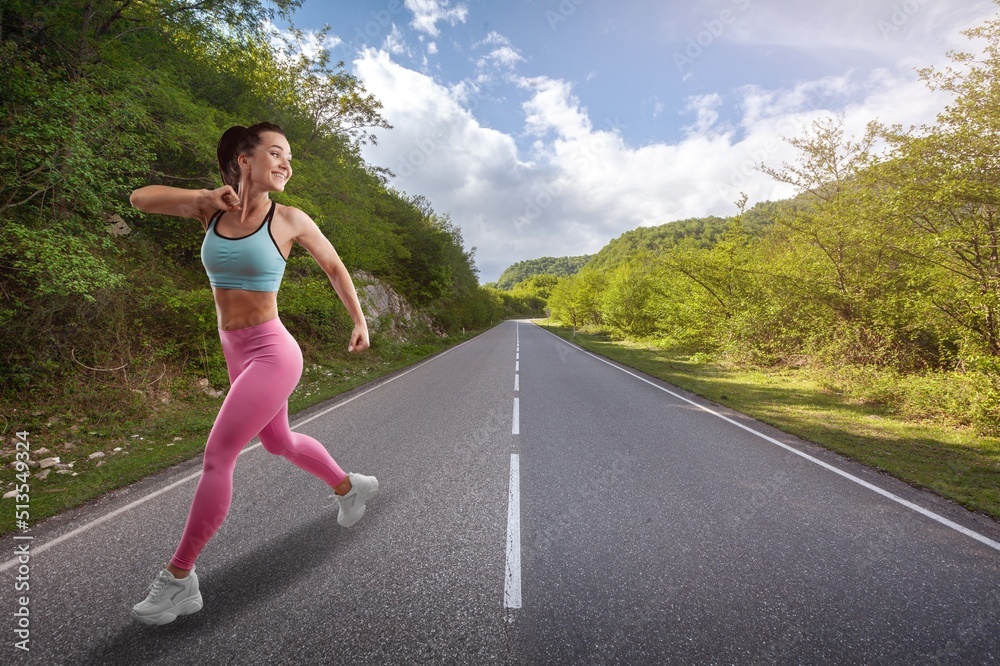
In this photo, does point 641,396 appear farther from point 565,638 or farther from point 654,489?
point 565,638

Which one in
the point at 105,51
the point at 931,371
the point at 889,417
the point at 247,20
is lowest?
the point at 889,417

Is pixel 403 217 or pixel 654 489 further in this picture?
pixel 403 217

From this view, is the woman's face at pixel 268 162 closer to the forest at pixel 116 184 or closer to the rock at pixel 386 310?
the forest at pixel 116 184

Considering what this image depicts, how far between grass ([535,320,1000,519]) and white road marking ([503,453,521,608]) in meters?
4.30

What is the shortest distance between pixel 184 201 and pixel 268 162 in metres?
0.40

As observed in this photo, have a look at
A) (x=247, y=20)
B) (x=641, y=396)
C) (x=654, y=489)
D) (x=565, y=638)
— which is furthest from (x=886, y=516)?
(x=247, y=20)

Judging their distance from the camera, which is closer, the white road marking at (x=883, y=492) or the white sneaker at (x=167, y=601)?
the white sneaker at (x=167, y=601)

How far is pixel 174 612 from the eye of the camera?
1713mm

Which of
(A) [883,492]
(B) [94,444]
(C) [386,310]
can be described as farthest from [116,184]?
(C) [386,310]

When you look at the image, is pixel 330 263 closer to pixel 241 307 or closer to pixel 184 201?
pixel 241 307

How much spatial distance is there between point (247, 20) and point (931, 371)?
55.9ft

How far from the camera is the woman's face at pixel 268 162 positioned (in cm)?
167

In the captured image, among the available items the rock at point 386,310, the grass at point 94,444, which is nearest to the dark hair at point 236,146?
the grass at point 94,444

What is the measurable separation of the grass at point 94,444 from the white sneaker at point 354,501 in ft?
9.03
